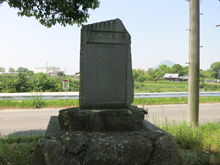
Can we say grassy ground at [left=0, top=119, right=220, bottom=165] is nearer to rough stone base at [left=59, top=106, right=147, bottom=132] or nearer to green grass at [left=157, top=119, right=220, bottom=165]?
green grass at [left=157, top=119, right=220, bottom=165]

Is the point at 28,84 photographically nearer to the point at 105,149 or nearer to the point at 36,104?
the point at 36,104

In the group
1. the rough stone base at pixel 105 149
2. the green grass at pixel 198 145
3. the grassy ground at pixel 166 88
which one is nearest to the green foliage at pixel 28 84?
the grassy ground at pixel 166 88

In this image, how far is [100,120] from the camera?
337 centimetres

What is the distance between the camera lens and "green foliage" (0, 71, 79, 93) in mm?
17594

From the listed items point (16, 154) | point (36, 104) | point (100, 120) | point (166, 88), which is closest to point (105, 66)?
point (100, 120)

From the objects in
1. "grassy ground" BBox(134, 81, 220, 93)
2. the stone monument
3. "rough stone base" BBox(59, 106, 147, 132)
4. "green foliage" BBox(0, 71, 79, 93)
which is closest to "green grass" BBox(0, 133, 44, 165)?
the stone monument

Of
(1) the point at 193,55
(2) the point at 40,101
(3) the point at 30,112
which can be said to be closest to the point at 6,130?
(3) the point at 30,112

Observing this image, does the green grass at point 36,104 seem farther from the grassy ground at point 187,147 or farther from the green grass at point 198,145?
the green grass at point 198,145

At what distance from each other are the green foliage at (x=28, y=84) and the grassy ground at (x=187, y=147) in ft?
44.3

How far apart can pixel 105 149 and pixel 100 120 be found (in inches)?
24.4

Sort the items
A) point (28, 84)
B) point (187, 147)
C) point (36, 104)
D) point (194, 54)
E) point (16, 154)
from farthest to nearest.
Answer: point (28, 84), point (36, 104), point (194, 54), point (187, 147), point (16, 154)

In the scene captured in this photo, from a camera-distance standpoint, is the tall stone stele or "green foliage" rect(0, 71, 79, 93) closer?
the tall stone stele

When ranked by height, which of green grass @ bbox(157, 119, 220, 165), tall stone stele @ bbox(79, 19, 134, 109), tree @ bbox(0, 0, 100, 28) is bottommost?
green grass @ bbox(157, 119, 220, 165)

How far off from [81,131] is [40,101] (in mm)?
7195
